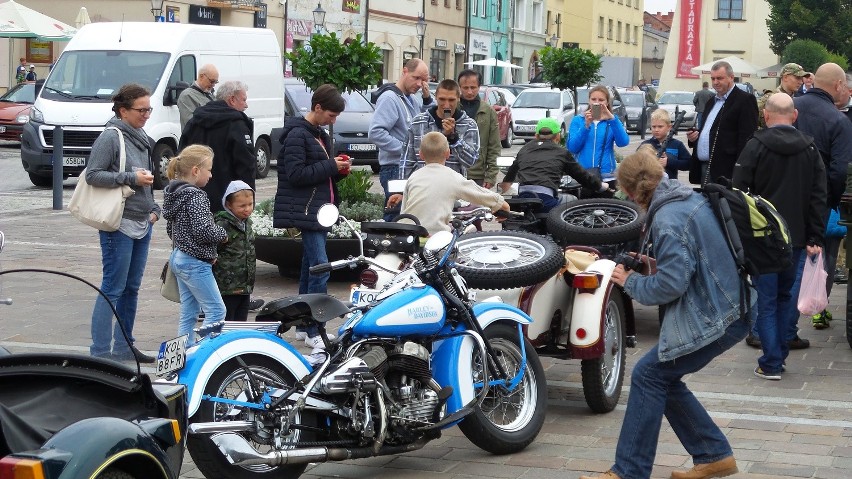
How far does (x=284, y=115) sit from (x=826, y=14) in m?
50.1

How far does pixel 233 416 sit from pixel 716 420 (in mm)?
3062

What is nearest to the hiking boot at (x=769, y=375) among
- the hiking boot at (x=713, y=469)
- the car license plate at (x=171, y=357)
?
the hiking boot at (x=713, y=469)

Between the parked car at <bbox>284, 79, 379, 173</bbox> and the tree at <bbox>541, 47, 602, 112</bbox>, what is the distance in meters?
9.73

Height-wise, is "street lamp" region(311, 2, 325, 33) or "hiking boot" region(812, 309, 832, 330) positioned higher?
"street lamp" region(311, 2, 325, 33)

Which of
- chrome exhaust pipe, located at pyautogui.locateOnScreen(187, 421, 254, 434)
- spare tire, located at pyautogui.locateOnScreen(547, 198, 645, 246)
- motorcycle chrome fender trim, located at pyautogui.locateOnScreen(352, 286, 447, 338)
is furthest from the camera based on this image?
spare tire, located at pyautogui.locateOnScreen(547, 198, 645, 246)

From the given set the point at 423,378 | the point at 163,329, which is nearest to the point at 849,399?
the point at 423,378

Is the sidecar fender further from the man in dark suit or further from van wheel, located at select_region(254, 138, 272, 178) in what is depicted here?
van wheel, located at select_region(254, 138, 272, 178)

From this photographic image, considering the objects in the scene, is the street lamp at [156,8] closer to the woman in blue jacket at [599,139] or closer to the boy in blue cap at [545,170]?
the woman in blue jacket at [599,139]

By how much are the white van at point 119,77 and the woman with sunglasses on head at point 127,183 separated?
11669 millimetres

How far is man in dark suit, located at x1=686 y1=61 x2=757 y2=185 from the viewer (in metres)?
11.1

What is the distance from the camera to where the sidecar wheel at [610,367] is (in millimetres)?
7215

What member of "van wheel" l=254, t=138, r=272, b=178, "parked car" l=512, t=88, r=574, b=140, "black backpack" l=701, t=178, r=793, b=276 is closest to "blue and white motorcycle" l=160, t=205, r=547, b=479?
"black backpack" l=701, t=178, r=793, b=276

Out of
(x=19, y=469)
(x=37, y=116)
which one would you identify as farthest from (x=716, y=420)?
(x=37, y=116)

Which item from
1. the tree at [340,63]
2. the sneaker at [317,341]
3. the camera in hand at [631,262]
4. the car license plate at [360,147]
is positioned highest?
the tree at [340,63]
